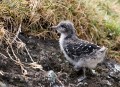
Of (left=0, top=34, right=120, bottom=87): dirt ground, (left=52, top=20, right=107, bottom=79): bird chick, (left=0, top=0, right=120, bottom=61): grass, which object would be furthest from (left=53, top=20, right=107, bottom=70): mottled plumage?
(left=0, top=0, right=120, bottom=61): grass

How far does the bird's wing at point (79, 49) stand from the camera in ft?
18.5

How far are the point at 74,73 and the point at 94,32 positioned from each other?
1.14 m

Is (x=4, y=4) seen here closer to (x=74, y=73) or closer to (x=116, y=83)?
(x=74, y=73)

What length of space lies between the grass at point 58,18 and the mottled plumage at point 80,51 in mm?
538

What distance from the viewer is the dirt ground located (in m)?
5.36

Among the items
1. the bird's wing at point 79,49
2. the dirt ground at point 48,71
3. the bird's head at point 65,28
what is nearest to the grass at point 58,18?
the dirt ground at point 48,71

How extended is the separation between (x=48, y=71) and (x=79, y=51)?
477 millimetres

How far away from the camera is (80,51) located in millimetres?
5691

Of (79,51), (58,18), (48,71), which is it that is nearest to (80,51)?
(79,51)

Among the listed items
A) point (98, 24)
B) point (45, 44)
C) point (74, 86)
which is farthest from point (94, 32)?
point (74, 86)

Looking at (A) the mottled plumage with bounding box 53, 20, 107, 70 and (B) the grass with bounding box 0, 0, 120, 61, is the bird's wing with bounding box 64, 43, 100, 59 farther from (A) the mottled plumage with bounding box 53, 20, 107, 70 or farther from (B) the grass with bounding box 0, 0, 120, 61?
(B) the grass with bounding box 0, 0, 120, 61

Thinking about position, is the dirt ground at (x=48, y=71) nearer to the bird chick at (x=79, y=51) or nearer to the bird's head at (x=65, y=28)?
the bird chick at (x=79, y=51)

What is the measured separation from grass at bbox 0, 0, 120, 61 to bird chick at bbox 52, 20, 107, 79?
0.53 meters

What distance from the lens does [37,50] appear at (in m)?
6.10
